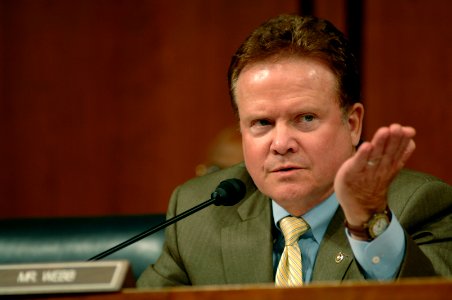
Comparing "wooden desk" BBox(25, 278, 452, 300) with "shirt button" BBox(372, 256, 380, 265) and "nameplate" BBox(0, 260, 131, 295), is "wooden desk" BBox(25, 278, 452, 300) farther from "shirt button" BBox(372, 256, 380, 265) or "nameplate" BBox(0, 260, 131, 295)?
"shirt button" BBox(372, 256, 380, 265)

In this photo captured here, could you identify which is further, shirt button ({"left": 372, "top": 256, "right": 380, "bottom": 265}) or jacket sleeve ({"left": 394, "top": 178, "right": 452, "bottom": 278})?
jacket sleeve ({"left": 394, "top": 178, "right": 452, "bottom": 278})

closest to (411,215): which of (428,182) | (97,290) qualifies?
(428,182)

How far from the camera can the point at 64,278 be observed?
122 centimetres

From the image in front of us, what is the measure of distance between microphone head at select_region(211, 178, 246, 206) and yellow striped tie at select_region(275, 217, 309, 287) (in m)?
0.16

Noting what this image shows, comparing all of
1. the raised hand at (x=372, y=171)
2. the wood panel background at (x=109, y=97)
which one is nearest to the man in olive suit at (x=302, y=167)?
the raised hand at (x=372, y=171)

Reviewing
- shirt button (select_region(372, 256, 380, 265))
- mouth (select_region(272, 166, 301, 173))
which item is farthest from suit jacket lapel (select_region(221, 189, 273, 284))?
shirt button (select_region(372, 256, 380, 265))

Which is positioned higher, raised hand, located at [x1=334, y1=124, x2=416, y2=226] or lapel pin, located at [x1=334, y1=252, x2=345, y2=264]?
raised hand, located at [x1=334, y1=124, x2=416, y2=226]

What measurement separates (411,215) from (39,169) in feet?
7.97

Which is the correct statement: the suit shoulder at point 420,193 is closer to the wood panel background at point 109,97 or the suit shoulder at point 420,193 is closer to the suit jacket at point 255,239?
the suit jacket at point 255,239

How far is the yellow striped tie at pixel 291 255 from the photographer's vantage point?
5.79 feet

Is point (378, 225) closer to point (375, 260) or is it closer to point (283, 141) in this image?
point (375, 260)

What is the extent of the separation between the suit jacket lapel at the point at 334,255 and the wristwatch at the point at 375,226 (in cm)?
27

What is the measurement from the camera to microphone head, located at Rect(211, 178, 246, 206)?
1741 mm

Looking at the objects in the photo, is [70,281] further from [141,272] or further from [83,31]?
[83,31]
